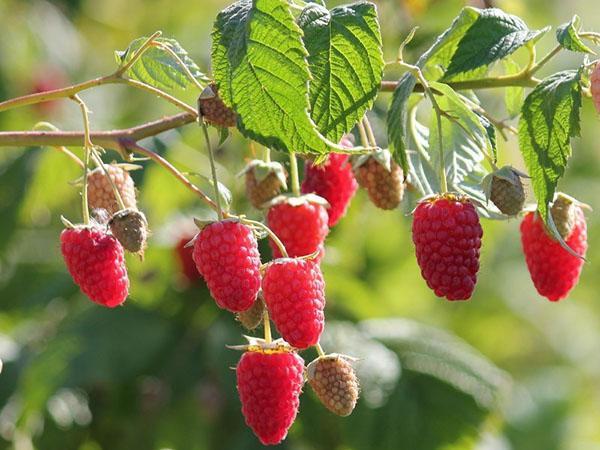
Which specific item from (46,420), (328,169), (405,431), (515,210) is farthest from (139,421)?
(515,210)

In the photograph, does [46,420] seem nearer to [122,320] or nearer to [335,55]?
[122,320]

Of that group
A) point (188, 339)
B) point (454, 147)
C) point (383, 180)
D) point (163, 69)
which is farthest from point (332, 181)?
point (188, 339)

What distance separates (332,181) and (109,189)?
1.30ft

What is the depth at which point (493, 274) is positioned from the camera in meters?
5.72

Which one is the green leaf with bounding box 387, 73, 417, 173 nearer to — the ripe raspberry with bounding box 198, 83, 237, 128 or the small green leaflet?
the ripe raspberry with bounding box 198, 83, 237, 128

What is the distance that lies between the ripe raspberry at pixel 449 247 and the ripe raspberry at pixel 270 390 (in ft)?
0.91

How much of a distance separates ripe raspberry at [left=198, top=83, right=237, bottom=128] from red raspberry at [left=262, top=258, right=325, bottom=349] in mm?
233

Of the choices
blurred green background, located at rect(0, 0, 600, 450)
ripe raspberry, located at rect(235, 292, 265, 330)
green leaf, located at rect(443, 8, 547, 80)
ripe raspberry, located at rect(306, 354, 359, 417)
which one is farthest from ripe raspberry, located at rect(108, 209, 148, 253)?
blurred green background, located at rect(0, 0, 600, 450)

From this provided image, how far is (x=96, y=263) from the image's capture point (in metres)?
1.95

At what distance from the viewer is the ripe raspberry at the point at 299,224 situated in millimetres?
2078

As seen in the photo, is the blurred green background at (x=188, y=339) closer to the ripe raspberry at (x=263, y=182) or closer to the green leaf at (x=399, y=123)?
the ripe raspberry at (x=263, y=182)

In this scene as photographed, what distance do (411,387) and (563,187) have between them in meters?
2.56

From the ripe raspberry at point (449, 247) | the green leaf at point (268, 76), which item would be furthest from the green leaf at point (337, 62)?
the ripe raspberry at point (449, 247)

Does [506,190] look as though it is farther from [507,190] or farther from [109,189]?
[109,189]
